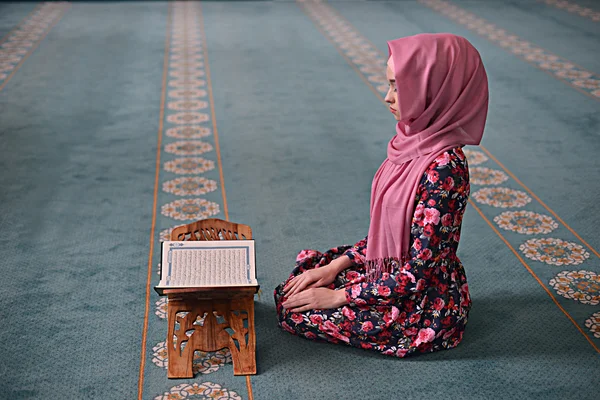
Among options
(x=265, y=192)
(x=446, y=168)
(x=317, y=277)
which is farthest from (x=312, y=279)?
(x=265, y=192)

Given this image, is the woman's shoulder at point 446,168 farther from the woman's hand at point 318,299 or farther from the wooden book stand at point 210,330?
the wooden book stand at point 210,330

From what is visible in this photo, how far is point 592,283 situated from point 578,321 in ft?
0.94

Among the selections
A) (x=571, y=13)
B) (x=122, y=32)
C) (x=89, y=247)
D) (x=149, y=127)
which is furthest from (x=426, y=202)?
(x=571, y=13)

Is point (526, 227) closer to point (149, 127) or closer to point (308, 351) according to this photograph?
point (308, 351)

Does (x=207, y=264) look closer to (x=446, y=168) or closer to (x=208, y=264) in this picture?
(x=208, y=264)

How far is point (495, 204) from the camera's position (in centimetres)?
333

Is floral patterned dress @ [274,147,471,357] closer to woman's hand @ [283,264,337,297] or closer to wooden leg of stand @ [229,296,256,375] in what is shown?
woman's hand @ [283,264,337,297]

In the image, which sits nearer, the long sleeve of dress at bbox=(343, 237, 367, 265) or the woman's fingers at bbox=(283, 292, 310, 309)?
the woman's fingers at bbox=(283, 292, 310, 309)

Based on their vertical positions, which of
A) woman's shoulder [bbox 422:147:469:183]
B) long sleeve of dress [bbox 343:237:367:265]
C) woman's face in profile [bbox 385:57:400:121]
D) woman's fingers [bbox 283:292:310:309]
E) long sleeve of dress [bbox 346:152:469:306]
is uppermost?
woman's face in profile [bbox 385:57:400:121]

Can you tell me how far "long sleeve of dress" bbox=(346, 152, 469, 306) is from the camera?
1.95 meters

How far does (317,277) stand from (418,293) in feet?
1.14

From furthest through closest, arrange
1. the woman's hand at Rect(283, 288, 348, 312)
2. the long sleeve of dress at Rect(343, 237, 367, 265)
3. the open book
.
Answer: the long sleeve of dress at Rect(343, 237, 367, 265)
the woman's hand at Rect(283, 288, 348, 312)
the open book

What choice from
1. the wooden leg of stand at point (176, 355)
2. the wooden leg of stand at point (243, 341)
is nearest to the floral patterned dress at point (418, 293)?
the wooden leg of stand at point (243, 341)

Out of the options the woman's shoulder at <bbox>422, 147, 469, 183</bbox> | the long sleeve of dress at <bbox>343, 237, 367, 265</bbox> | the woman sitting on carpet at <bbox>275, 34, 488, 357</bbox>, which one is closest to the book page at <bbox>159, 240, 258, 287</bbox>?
the woman sitting on carpet at <bbox>275, 34, 488, 357</bbox>
